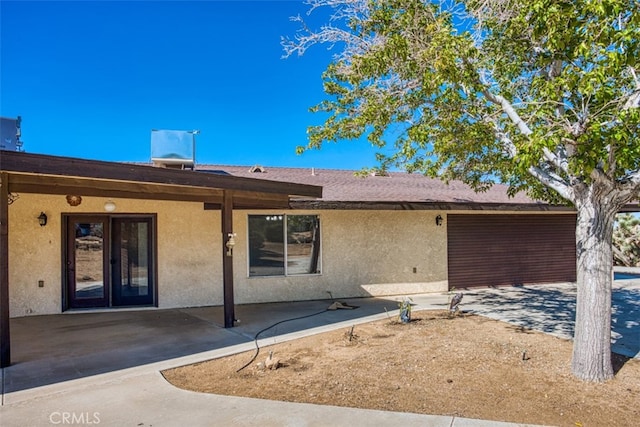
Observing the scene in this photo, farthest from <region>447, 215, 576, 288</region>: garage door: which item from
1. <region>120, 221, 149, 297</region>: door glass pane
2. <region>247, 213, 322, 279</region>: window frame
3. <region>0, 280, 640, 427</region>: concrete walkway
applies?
<region>120, 221, 149, 297</region>: door glass pane

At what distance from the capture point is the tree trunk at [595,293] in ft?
15.2

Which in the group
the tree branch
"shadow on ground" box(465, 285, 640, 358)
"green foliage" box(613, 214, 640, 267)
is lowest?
"shadow on ground" box(465, 285, 640, 358)

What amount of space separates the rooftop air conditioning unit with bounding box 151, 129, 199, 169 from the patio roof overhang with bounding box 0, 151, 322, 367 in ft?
8.50

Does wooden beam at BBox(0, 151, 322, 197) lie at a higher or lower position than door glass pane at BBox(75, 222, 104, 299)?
higher

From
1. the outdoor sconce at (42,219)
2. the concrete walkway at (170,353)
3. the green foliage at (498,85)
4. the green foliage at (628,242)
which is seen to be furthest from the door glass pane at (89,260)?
the green foliage at (628,242)

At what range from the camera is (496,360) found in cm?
528

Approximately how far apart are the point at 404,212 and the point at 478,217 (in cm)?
256

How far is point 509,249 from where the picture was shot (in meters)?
12.3

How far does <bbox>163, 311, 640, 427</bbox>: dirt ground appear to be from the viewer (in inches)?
A: 155

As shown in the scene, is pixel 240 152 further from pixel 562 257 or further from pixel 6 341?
pixel 6 341

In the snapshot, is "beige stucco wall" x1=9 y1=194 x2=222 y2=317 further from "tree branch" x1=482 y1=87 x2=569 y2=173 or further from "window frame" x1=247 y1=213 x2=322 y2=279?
"tree branch" x1=482 y1=87 x2=569 y2=173

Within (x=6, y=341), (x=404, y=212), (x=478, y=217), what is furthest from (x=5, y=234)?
(x=478, y=217)

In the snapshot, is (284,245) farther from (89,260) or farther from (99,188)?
(99,188)

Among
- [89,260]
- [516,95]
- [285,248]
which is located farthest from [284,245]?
[516,95]
